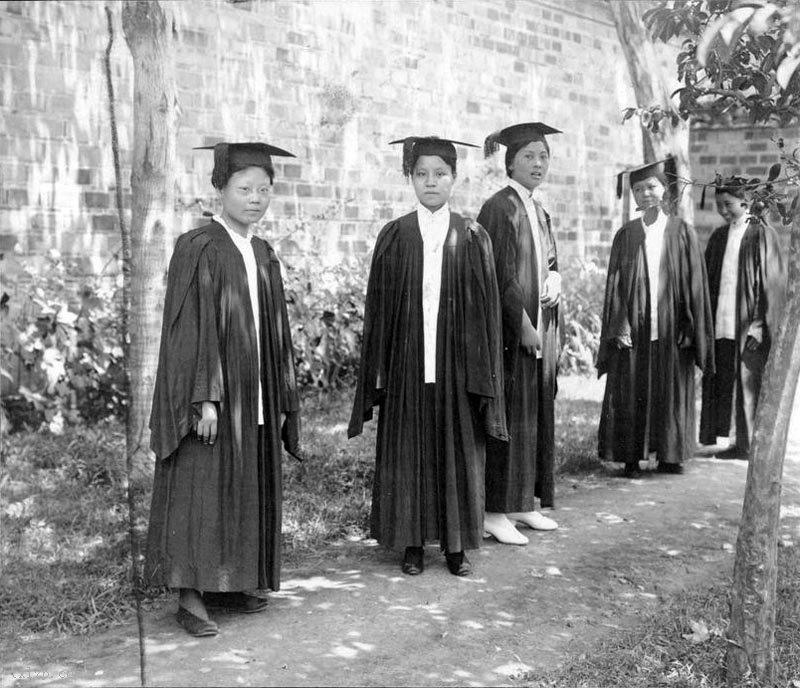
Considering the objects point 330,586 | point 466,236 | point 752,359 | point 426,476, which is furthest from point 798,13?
point 752,359

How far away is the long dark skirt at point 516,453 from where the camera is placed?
5887mm

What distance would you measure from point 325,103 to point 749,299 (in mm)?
4209

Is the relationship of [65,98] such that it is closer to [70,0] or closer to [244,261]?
[70,0]

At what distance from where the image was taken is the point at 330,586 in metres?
5.18

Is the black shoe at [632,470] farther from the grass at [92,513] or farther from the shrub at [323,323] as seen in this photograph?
the shrub at [323,323]

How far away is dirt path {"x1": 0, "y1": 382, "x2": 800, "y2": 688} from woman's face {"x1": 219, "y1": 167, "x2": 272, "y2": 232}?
1.76 metres

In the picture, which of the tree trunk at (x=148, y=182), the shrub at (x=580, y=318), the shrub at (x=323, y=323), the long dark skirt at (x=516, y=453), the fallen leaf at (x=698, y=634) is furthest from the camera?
the shrub at (x=580, y=318)

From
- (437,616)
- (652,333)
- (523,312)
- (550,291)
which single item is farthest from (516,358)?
(652,333)

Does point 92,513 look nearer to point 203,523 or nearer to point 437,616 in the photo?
point 203,523

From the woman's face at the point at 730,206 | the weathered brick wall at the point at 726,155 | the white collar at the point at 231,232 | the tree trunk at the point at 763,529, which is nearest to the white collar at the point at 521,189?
the white collar at the point at 231,232

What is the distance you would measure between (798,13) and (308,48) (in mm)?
6889

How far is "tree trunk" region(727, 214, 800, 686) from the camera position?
4176 millimetres

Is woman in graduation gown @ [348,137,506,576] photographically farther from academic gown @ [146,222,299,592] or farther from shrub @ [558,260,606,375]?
shrub @ [558,260,606,375]

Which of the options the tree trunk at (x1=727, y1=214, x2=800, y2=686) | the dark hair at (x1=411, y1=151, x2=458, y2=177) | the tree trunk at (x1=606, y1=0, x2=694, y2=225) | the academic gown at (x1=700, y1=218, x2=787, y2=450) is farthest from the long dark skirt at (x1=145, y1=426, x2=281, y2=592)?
the tree trunk at (x1=606, y1=0, x2=694, y2=225)
